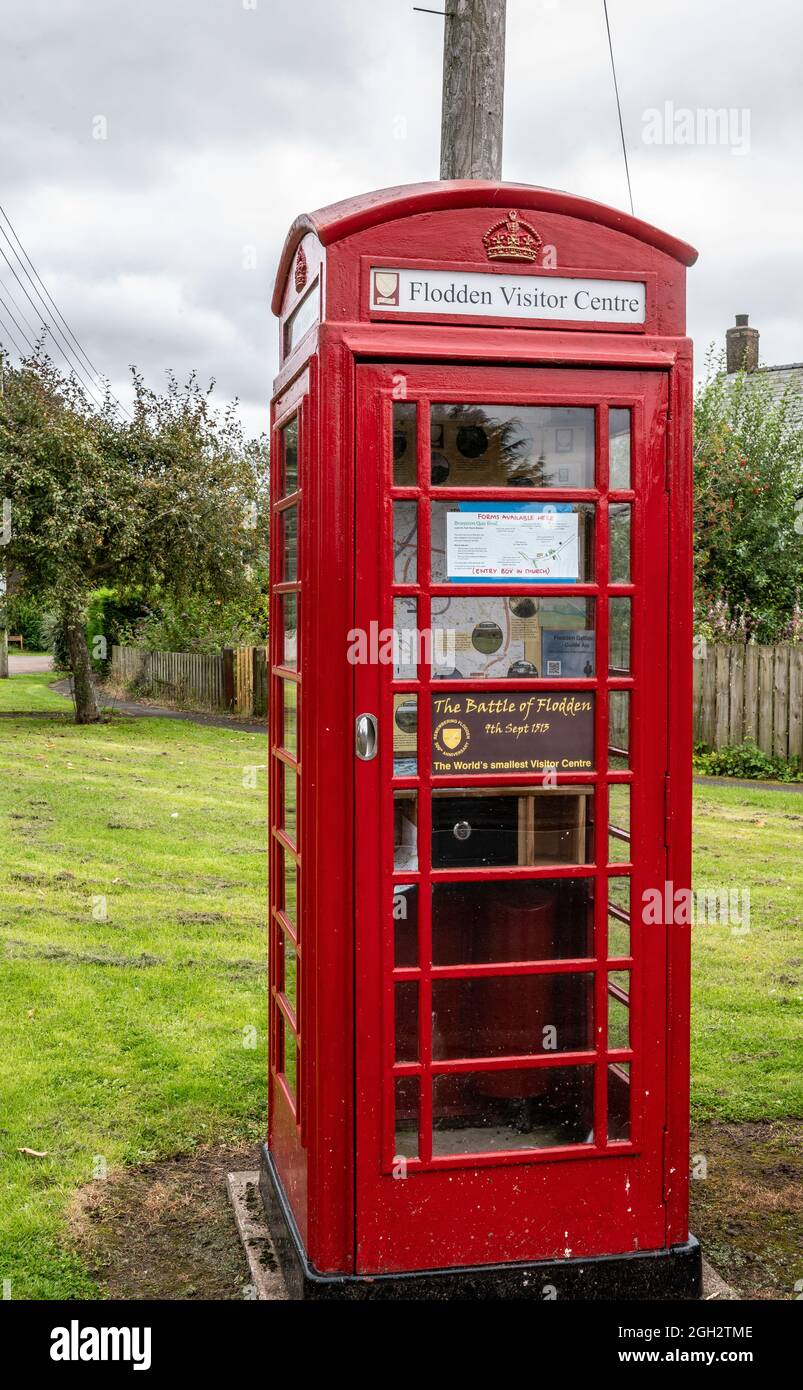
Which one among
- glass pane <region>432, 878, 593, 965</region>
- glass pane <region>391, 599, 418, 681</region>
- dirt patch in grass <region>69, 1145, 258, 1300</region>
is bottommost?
dirt patch in grass <region>69, 1145, 258, 1300</region>

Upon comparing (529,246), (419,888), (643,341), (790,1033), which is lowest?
(790,1033)

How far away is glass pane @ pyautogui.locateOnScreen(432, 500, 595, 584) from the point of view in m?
3.41

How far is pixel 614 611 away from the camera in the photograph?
3502 mm

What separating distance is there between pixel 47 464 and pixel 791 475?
11.3 metres

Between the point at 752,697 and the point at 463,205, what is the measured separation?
536 inches

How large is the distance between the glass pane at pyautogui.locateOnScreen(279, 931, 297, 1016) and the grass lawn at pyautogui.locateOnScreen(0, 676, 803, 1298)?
1.04m

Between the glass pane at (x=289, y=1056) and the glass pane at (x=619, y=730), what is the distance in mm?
1269

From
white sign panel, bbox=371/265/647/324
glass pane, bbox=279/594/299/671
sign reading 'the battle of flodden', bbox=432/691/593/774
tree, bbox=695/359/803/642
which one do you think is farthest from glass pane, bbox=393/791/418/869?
tree, bbox=695/359/803/642

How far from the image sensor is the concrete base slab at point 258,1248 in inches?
148

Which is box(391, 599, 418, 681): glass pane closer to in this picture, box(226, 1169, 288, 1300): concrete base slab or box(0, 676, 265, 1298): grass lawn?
box(226, 1169, 288, 1300): concrete base slab

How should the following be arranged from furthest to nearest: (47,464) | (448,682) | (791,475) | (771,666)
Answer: (47,464) < (791,475) < (771,666) < (448,682)

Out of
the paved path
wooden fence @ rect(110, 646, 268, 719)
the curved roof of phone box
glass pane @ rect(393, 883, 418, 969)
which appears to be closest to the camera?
the curved roof of phone box

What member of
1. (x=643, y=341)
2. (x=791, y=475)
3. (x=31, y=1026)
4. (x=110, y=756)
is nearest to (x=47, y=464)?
(x=110, y=756)
